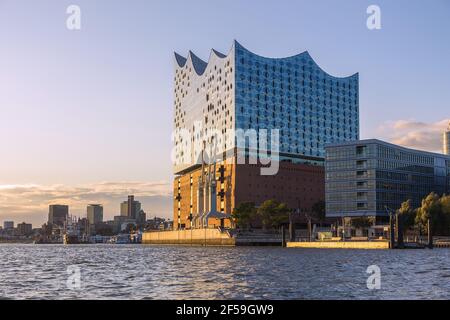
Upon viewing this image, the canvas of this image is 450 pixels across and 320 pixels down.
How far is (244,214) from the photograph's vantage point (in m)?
183

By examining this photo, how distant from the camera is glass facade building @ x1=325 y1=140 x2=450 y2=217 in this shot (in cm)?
17438

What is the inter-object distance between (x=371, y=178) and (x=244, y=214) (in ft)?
118

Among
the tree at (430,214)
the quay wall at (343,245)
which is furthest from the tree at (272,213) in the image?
the tree at (430,214)

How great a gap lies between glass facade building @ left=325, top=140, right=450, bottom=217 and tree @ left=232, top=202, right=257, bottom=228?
21.4 m

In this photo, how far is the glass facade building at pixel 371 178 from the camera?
17438cm

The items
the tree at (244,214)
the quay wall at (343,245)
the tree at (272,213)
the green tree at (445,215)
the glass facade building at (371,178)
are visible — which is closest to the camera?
the quay wall at (343,245)

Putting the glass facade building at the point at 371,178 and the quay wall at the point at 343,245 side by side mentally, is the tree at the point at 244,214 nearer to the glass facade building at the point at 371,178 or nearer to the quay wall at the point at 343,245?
the glass facade building at the point at 371,178

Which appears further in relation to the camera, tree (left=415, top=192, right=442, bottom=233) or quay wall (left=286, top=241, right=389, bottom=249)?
tree (left=415, top=192, right=442, bottom=233)

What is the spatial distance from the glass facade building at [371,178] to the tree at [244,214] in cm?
2139

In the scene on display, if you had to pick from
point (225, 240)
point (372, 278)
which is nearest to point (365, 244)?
point (225, 240)

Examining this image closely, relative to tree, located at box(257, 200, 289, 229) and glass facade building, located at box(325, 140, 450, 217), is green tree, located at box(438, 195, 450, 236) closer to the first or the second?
glass facade building, located at box(325, 140, 450, 217)

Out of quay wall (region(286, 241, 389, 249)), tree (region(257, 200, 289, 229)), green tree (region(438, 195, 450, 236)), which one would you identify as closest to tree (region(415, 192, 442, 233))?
green tree (region(438, 195, 450, 236))
